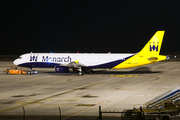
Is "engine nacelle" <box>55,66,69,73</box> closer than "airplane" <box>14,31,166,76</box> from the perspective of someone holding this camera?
No

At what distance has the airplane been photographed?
2132 inches

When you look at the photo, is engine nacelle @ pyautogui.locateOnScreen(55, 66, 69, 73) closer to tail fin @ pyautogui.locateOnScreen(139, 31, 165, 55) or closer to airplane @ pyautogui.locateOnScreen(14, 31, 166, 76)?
airplane @ pyautogui.locateOnScreen(14, 31, 166, 76)

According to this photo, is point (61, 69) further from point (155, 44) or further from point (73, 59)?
point (155, 44)

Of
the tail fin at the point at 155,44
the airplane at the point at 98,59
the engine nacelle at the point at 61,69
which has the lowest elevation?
the engine nacelle at the point at 61,69

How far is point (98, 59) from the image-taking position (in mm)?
56156

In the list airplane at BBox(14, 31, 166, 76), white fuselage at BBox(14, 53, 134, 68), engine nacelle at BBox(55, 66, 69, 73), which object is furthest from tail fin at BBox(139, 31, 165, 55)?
engine nacelle at BBox(55, 66, 69, 73)

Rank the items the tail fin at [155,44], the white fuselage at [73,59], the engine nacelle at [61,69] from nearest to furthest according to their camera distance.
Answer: the tail fin at [155,44], the engine nacelle at [61,69], the white fuselage at [73,59]

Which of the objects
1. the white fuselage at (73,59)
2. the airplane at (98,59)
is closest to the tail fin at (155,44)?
the airplane at (98,59)

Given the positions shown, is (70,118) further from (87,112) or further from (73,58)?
(73,58)

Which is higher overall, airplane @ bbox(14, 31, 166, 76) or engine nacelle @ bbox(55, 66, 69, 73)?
airplane @ bbox(14, 31, 166, 76)

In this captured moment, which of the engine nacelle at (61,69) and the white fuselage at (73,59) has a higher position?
the white fuselage at (73,59)

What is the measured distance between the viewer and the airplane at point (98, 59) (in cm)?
5416

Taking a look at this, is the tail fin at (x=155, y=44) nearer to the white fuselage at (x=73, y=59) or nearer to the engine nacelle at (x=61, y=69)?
the white fuselage at (x=73, y=59)

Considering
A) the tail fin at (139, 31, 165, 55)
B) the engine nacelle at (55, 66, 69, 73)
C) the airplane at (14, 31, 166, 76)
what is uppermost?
the tail fin at (139, 31, 165, 55)
